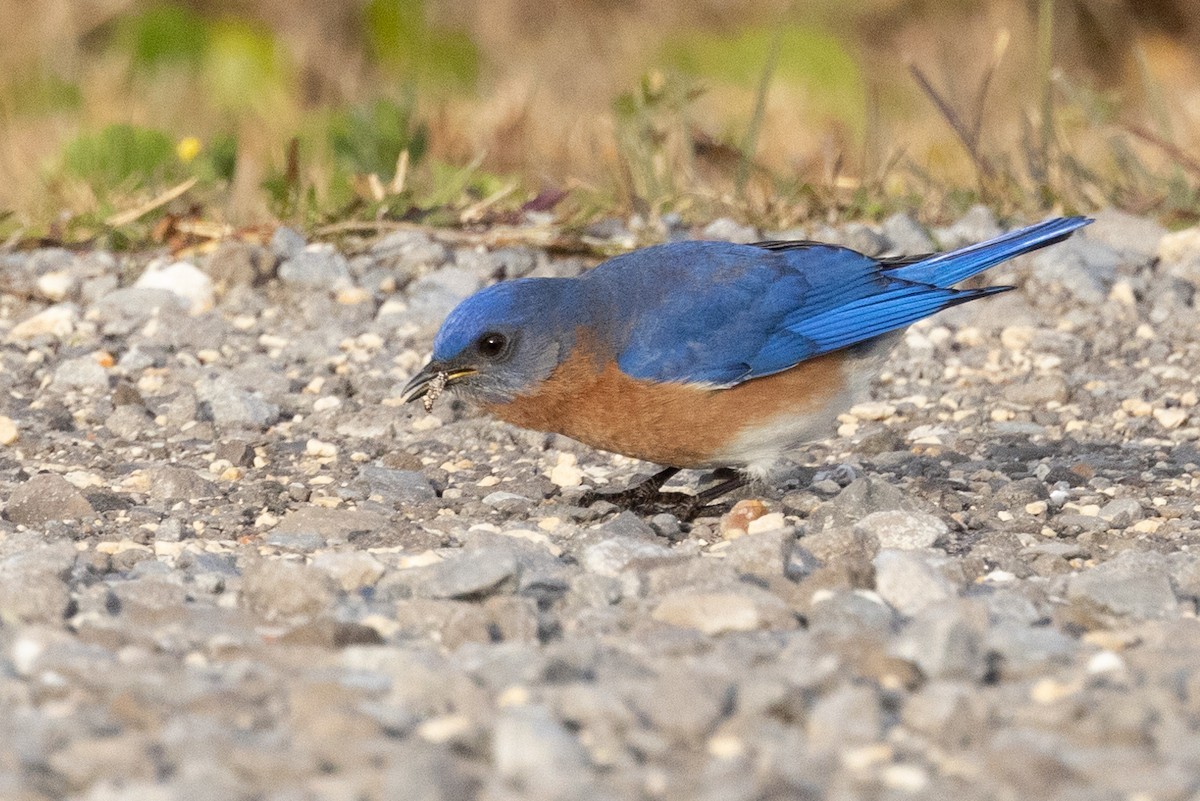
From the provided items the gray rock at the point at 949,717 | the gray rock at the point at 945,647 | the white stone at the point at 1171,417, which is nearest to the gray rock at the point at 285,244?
the white stone at the point at 1171,417

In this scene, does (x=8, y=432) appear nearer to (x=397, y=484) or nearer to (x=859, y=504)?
(x=397, y=484)

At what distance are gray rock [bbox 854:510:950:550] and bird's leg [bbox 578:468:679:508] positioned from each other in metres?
0.70

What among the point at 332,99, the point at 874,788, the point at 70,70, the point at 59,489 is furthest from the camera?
the point at 332,99

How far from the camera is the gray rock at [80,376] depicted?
5.34 metres

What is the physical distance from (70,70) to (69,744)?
763 cm

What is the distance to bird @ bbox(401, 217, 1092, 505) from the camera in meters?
4.42

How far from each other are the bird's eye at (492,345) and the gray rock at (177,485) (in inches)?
32.0

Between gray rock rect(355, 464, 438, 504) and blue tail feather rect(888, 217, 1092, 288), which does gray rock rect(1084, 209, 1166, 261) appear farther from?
gray rock rect(355, 464, 438, 504)

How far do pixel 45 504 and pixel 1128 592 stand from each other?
253 cm

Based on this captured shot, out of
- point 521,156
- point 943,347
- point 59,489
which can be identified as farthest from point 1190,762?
point 521,156

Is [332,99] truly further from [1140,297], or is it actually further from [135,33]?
[1140,297]

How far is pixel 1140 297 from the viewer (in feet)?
19.8

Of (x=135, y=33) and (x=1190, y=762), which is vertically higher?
(x=1190, y=762)

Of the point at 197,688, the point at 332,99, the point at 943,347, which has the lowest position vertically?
the point at 332,99
